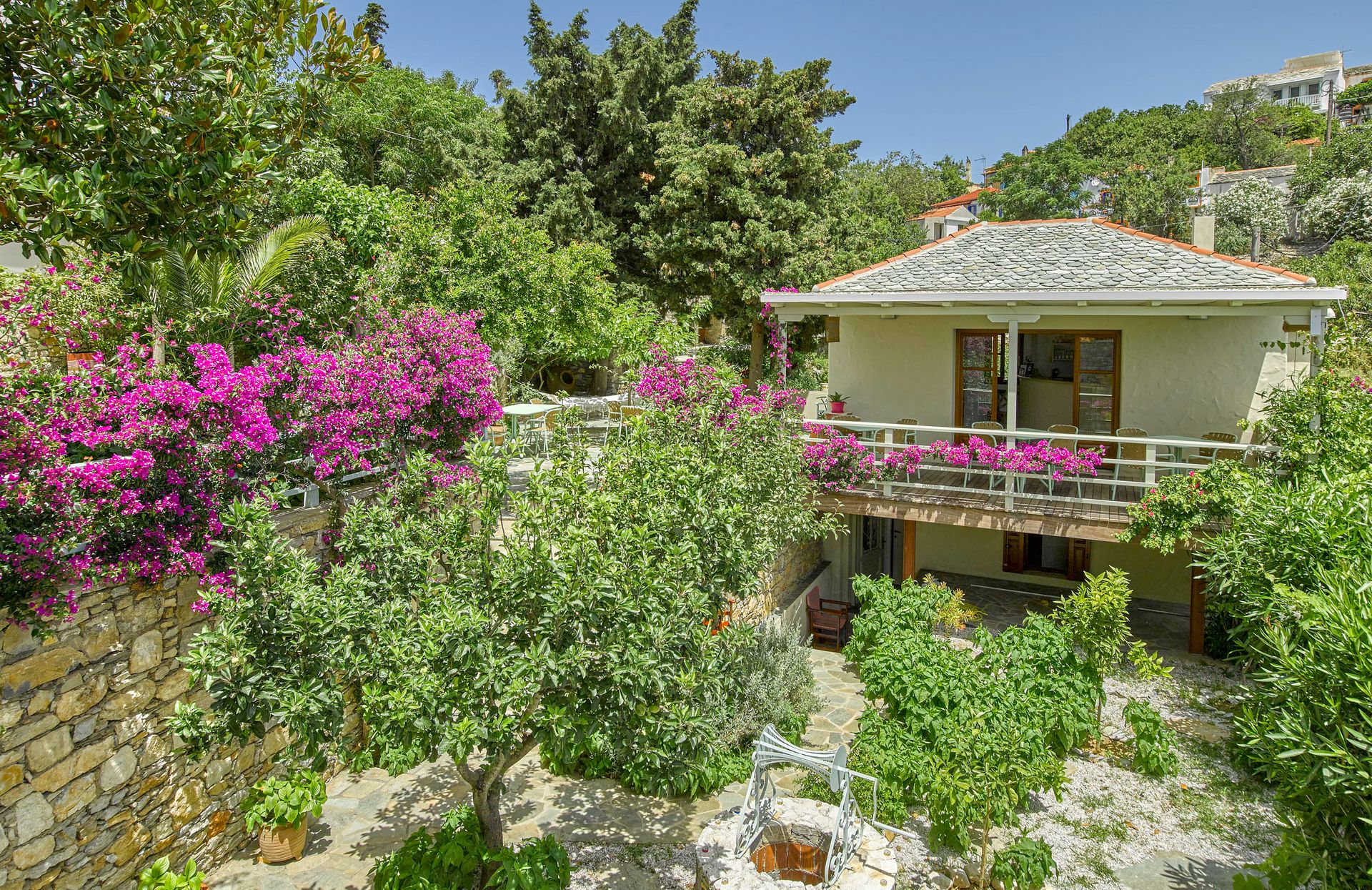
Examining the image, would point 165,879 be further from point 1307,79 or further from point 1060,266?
point 1307,79

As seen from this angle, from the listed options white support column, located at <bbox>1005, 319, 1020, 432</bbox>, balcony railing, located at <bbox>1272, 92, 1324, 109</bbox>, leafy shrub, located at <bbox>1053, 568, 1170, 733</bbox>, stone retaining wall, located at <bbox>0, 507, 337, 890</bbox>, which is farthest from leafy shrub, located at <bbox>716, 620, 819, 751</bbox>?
balcony railing, located at <bbox>1272, 92, 1324, 109</bbox>

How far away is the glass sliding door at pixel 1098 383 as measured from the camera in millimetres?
13953

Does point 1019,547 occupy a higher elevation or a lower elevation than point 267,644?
lower

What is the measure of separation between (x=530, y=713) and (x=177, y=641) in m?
3.79

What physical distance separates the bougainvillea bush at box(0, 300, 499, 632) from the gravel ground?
4628mm

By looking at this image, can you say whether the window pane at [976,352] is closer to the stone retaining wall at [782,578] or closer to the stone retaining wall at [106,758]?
the stone retaining wall at [782,578]

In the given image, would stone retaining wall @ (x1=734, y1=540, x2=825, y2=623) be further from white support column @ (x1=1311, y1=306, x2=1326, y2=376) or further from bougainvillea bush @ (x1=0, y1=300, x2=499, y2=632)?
white support column @ (x1=1311, y1=306, x2=1326, y2=376)

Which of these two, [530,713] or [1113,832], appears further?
[1113,832]

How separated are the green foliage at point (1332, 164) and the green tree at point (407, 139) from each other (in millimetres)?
43497

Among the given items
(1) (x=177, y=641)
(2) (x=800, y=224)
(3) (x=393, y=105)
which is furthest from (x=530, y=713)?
(3) (x=393, y=105)

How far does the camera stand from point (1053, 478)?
11.6m

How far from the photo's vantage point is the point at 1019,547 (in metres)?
15.2

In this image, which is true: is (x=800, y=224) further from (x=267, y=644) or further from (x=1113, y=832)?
(x=267, y=644)

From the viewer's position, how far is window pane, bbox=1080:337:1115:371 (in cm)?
1402
